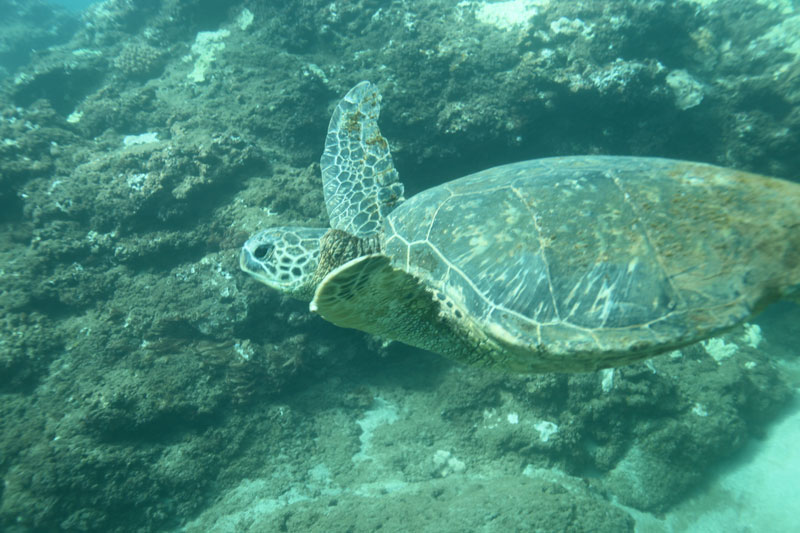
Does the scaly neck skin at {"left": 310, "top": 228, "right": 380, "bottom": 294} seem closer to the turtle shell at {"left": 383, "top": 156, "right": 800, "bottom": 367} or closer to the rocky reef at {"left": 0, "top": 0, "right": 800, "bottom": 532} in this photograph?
the turtle shell at {"left": 383, "top": 156, "right": 800, "bottom": 367}

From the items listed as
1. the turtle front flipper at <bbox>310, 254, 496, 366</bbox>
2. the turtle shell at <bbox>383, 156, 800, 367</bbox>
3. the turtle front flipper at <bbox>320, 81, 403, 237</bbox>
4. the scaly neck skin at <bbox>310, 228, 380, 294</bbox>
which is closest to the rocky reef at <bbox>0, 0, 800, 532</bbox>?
the turtle front flipper at <bbox>320, 81, 403, 237</bbox>

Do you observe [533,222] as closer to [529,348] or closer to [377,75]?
[529,348]

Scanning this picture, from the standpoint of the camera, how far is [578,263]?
1.88 metres

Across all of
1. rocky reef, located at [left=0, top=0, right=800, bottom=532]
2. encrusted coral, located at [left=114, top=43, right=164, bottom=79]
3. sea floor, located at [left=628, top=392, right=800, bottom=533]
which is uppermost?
encrusted coral, located at [left=114, top=43, right=164, bottom=79]

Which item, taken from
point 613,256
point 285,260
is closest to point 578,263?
point 613,256

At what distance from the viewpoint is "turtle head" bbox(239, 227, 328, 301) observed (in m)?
2.70

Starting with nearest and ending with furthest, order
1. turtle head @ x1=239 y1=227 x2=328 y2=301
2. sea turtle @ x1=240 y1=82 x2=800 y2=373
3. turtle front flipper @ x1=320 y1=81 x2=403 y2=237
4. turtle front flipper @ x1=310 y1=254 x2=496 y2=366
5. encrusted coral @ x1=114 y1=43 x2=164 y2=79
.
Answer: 1. turtle front flipper @ x1=310 y1=254 x2=496 y2=366
2. sea turtle @ x1=240 y1=82 x2=800 y2=373
3. turtle head @ x1=239 y1=227 x2=328 y2=301
4. turtle front flipper @ x1=320 y1=81 x2=403 y2=237
5. encrusted coral @ x1=114 y1=43 x2=164 y2=79

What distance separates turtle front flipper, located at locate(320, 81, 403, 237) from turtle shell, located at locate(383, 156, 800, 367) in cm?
107

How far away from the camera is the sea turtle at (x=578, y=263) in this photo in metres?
1.71

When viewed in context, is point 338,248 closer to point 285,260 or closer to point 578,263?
point 285,260

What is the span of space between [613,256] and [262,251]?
2.42m

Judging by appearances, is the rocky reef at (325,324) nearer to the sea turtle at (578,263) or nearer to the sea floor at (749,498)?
the sea floor at (749,498)

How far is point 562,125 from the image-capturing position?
17.5 feet

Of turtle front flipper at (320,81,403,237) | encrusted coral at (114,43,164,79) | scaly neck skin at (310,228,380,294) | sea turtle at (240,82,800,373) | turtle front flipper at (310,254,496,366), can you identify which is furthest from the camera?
encrusted coral at (114,43,164,79)
